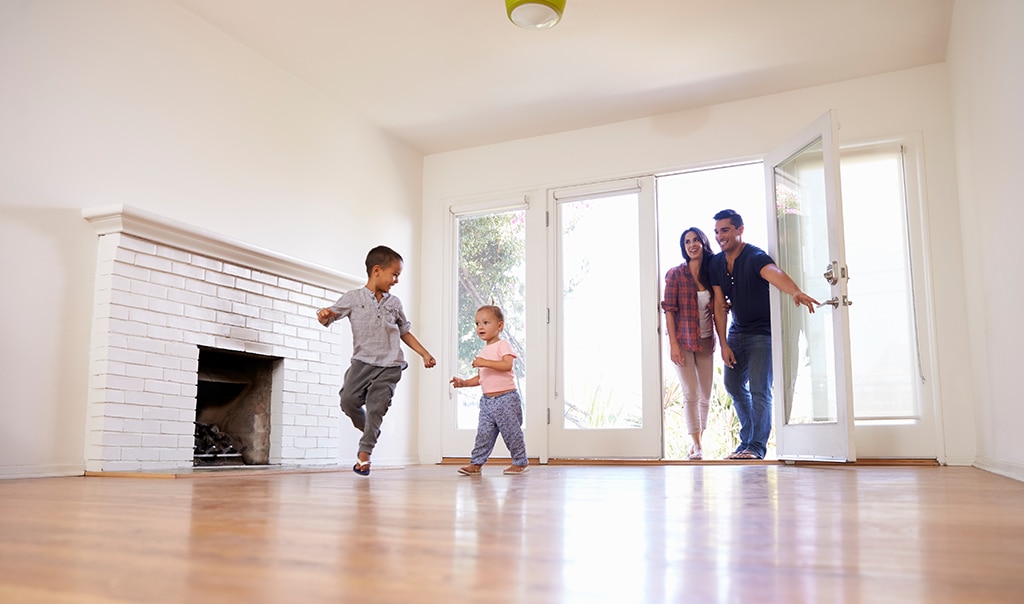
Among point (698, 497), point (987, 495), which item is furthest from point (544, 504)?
point (987, 495)

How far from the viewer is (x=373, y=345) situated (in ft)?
12.4

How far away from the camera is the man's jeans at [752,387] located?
4.98 m

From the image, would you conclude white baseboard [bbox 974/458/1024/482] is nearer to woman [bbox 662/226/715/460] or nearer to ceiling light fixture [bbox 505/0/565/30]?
woman [bbox 662/226/715/460]

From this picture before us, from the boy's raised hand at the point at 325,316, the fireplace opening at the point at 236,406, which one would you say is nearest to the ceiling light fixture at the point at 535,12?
the boy's raised hand at the point at 325,316

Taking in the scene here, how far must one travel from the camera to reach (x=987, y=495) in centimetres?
194

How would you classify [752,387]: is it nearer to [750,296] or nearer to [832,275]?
[750,296]

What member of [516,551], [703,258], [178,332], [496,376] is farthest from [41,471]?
[703,258]

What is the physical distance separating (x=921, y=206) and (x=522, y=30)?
267 centimetres

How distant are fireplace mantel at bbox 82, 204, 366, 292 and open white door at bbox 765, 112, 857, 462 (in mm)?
2762

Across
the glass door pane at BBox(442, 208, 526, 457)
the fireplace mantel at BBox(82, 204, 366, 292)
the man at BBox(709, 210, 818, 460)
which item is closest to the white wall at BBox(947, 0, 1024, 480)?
the man at BBox(709, 210, 818, 460)

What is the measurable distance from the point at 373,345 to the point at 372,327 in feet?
0.30

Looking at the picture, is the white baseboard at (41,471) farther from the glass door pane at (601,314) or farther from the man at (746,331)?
the man at (746,331)

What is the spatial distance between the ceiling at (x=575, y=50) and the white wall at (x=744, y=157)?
0.13 metres

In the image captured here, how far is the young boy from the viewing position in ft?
12.2
